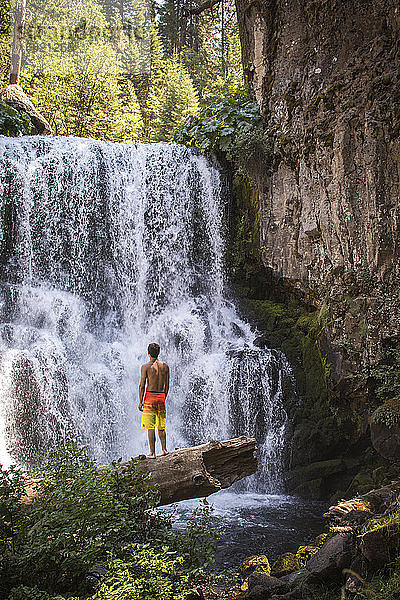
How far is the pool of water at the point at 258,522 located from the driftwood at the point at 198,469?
51 cm

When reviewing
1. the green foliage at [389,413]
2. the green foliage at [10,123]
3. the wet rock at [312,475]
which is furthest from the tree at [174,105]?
the green foliage at [389,413]

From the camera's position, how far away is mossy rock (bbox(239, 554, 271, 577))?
543 centimetres

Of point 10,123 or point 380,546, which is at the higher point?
point 10,123

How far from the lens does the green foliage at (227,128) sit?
1016 centimetres

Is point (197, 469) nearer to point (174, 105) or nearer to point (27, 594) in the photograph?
point (27, 594)

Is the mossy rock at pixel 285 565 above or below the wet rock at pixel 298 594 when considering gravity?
below

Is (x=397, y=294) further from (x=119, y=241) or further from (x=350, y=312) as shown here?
(x=119, y=241)

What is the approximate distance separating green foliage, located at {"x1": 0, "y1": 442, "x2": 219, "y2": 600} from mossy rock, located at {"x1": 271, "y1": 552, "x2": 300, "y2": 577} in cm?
124

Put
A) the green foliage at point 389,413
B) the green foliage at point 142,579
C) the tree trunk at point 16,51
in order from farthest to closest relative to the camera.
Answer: the tree trunk at point 16,51, the green foliage at point 389,413, the green foliage at point 142,579

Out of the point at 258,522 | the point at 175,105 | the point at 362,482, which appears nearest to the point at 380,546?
the point at 258,522

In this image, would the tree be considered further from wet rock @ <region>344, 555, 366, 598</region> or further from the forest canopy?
wet rock @ <region>344, 555, 366, 598</region>

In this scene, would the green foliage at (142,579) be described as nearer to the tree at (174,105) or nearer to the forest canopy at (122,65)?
the forest canopy at (122,65)

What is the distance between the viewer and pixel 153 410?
20.1 feet

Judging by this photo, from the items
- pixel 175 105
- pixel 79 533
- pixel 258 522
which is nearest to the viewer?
pixel 79 533
